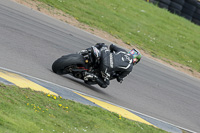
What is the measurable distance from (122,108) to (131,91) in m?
1.79

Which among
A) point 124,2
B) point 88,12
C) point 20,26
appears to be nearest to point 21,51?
point 20,26

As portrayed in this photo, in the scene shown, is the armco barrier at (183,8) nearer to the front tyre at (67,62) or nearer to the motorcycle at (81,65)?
the motorcycle at (81,65)

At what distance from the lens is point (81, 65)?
839 cm

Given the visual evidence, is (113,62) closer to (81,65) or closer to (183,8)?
(81,65)

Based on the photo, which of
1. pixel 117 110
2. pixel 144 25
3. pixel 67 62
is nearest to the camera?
pixel 117 110

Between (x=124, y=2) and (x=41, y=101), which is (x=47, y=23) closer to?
(x=41, y=101)

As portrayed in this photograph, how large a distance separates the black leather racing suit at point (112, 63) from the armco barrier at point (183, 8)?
1796 centimetres

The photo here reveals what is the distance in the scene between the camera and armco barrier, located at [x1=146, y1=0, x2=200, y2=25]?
25656 millimetres

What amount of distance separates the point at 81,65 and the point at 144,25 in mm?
13910

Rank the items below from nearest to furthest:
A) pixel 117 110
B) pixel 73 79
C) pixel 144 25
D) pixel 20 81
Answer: pixel 20 81
pixel 117 110
pixel 73 79
pixel 144 25

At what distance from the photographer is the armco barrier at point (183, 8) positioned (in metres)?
25.7

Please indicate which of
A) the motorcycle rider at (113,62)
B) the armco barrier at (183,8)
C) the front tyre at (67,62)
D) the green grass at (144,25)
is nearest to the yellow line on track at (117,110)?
the motorcycle rider at (113,62)

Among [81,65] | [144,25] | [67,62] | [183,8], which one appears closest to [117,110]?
[81,65]

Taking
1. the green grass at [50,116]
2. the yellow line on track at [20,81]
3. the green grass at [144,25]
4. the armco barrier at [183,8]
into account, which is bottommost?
the green grass at [144,25]
